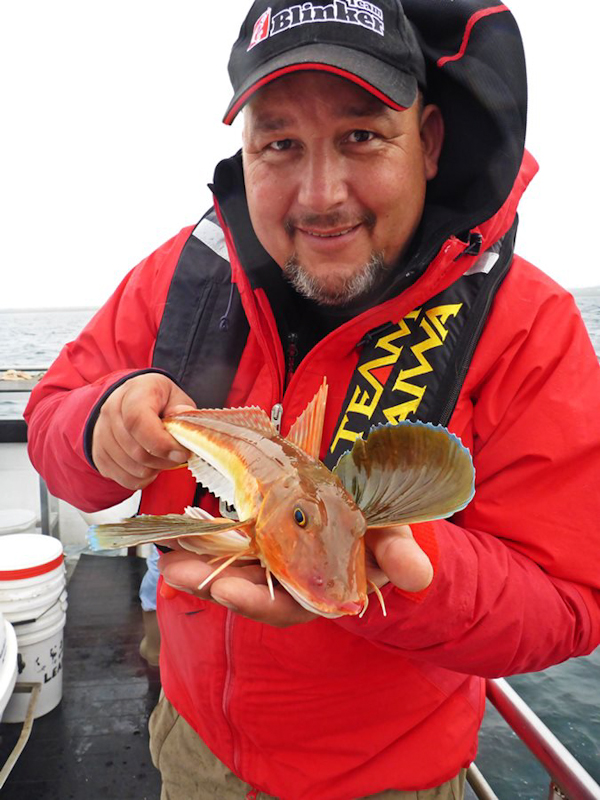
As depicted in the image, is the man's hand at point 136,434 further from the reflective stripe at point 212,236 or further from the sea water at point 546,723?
the sea water at point 546,723

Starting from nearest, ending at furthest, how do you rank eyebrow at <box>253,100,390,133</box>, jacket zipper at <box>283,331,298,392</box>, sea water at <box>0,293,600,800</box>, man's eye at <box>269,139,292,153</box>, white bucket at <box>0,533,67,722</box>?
eyebrow at <box>253,100,390,133</box>, man's eye at <box>269,139,292,153</box>, jacket zipper at <box>283,331,298,392</box>, white bucket at <box>0,533,67,722</box>, sea water at <box>0,293,600,800</box>

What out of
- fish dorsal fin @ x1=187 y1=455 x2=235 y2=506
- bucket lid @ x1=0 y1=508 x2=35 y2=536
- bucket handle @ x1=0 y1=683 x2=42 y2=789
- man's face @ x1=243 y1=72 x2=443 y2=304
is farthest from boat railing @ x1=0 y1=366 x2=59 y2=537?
man's face @ x1=243 y1=72 x2=443 y2=304

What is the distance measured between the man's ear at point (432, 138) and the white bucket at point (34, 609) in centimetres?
337

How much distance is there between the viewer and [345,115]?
5.66 ft

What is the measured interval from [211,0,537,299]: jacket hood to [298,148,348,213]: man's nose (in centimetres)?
33

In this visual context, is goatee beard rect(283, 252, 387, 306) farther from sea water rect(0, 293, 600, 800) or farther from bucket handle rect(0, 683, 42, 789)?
sea water rect(0, 293, 600, 800)

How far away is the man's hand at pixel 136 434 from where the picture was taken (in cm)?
161

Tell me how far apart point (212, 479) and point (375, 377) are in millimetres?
630

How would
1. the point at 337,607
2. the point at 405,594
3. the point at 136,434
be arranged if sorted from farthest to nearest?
the point at 136,434 < the point at 405,594 < the point at 337,607

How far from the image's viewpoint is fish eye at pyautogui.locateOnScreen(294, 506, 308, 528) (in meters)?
1.22

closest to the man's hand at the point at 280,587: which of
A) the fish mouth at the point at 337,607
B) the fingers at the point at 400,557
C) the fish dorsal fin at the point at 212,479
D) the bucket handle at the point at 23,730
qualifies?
the fingers at the point at 400,557

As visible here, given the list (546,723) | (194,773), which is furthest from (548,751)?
(546,723)

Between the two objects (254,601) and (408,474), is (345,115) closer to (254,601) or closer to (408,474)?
(408,474)

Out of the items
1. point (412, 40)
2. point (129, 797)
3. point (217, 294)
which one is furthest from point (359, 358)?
point (129, 797)
